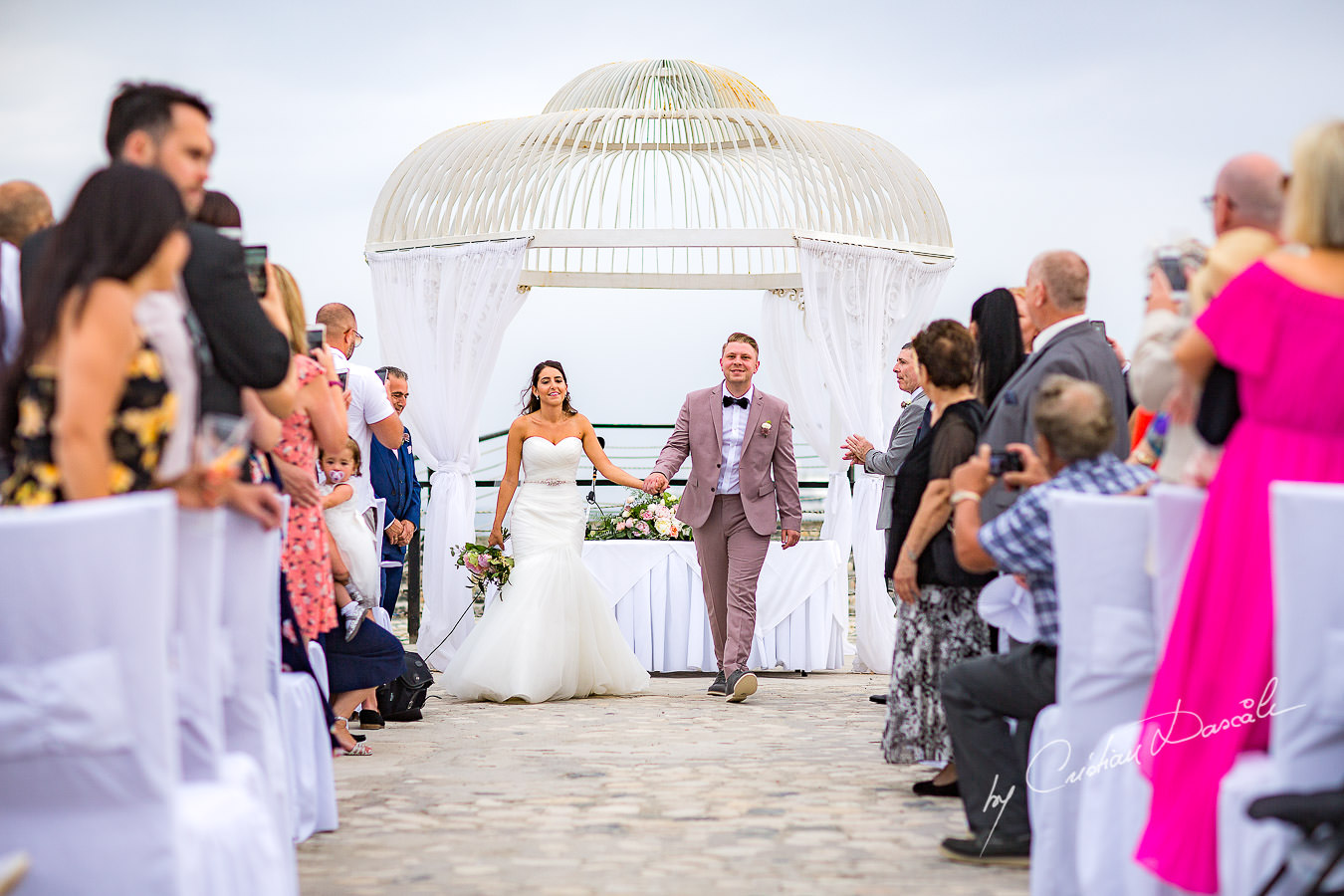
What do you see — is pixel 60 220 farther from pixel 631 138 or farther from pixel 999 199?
pixel 999 199

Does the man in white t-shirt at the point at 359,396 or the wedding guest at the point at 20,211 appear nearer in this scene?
the wedding guest at the point at 20,211

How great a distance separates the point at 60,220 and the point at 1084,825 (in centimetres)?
219

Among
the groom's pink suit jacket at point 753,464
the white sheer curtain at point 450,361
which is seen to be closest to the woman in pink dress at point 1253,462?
the groom's pink suit jacket at point 753,464

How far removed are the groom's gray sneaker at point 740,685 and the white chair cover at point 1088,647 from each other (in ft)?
10.5

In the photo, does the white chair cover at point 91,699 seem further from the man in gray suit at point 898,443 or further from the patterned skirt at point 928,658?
the man in gray suit at point 898,443

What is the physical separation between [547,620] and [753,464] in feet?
4.18

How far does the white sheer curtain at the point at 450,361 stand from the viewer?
7.43 m

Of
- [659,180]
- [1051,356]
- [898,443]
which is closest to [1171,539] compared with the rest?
[1051,356]

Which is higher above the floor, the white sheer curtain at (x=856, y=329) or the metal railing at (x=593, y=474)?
the white sheer curtain at (x=856, y=329)

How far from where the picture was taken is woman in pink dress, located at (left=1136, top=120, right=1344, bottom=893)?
208cm

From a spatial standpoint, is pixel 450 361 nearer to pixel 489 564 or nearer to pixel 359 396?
pixel 489 564

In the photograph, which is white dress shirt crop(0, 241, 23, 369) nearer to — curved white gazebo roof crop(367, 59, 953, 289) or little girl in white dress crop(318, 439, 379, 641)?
little girl in white dress crop(318, 439, 379, 641)

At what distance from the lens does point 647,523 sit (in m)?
7.19

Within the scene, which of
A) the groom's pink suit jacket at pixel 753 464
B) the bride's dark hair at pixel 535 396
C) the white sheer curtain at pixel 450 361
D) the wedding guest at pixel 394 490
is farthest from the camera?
the white sheer curtain at pixel 450 361
